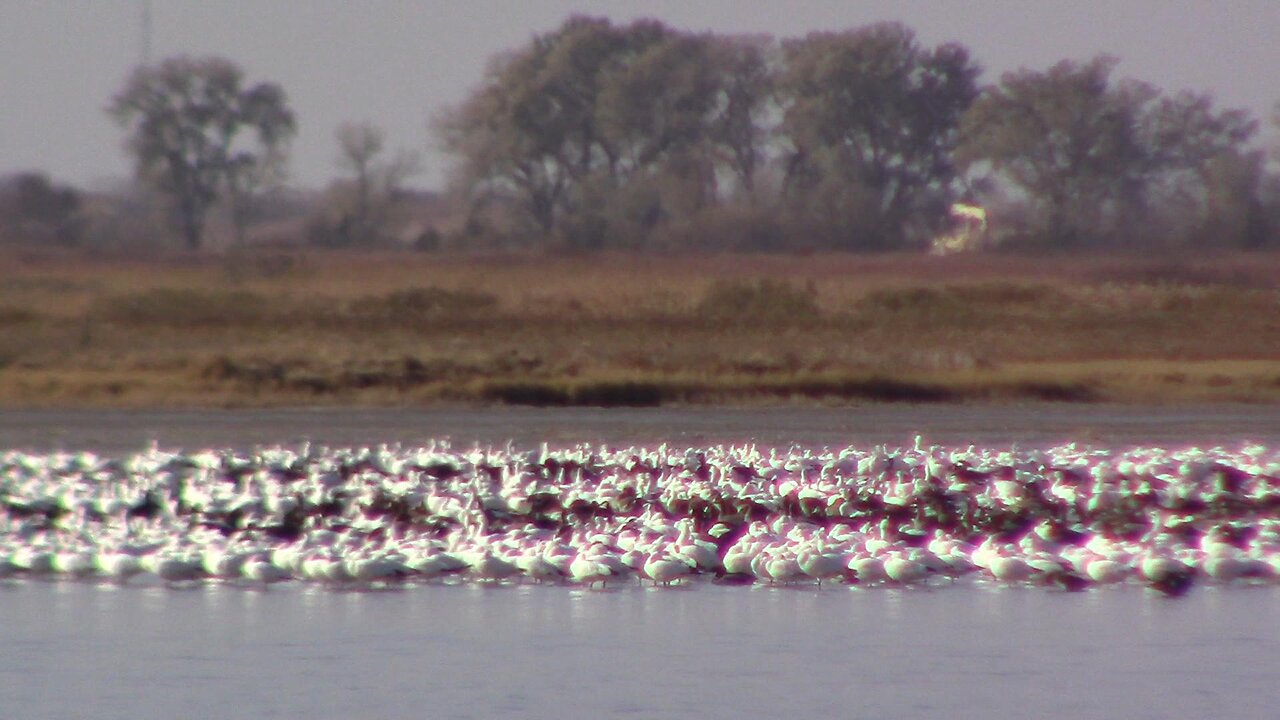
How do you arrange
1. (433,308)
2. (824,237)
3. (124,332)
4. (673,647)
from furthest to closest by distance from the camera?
1. (824,237)
2. (433,308)
3. (124,332)
4. (673,647)

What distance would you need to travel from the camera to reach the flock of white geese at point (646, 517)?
1033 centimetres

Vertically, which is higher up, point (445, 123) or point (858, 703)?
point (445, 123)

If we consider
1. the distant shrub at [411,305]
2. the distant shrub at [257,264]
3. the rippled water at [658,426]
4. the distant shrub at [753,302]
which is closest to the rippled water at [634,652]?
the rippled water at [658,426]

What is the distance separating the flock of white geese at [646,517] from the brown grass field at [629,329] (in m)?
8.60

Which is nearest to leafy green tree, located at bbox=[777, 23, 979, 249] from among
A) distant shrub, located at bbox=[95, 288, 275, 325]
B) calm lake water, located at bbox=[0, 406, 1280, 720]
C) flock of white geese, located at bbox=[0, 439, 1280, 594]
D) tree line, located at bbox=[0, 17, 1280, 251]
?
tree line, located at bbox=[0, 17, 1280, 251]

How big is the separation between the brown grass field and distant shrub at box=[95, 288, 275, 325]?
33 mm

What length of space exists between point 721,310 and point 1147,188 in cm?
1106

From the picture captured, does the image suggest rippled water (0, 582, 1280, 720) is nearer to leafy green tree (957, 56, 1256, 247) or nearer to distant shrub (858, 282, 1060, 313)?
distant shrub (858, 282, 1060, 313)

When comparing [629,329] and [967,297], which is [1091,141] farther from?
[629,329]

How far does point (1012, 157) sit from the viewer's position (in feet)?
125

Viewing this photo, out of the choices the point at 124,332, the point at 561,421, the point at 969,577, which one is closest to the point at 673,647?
the point at 969,577

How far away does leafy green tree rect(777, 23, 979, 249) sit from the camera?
126 feet

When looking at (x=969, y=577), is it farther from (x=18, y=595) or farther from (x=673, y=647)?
(x=18, y=595)

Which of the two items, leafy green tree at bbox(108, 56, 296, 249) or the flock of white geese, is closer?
the flock of white geese
